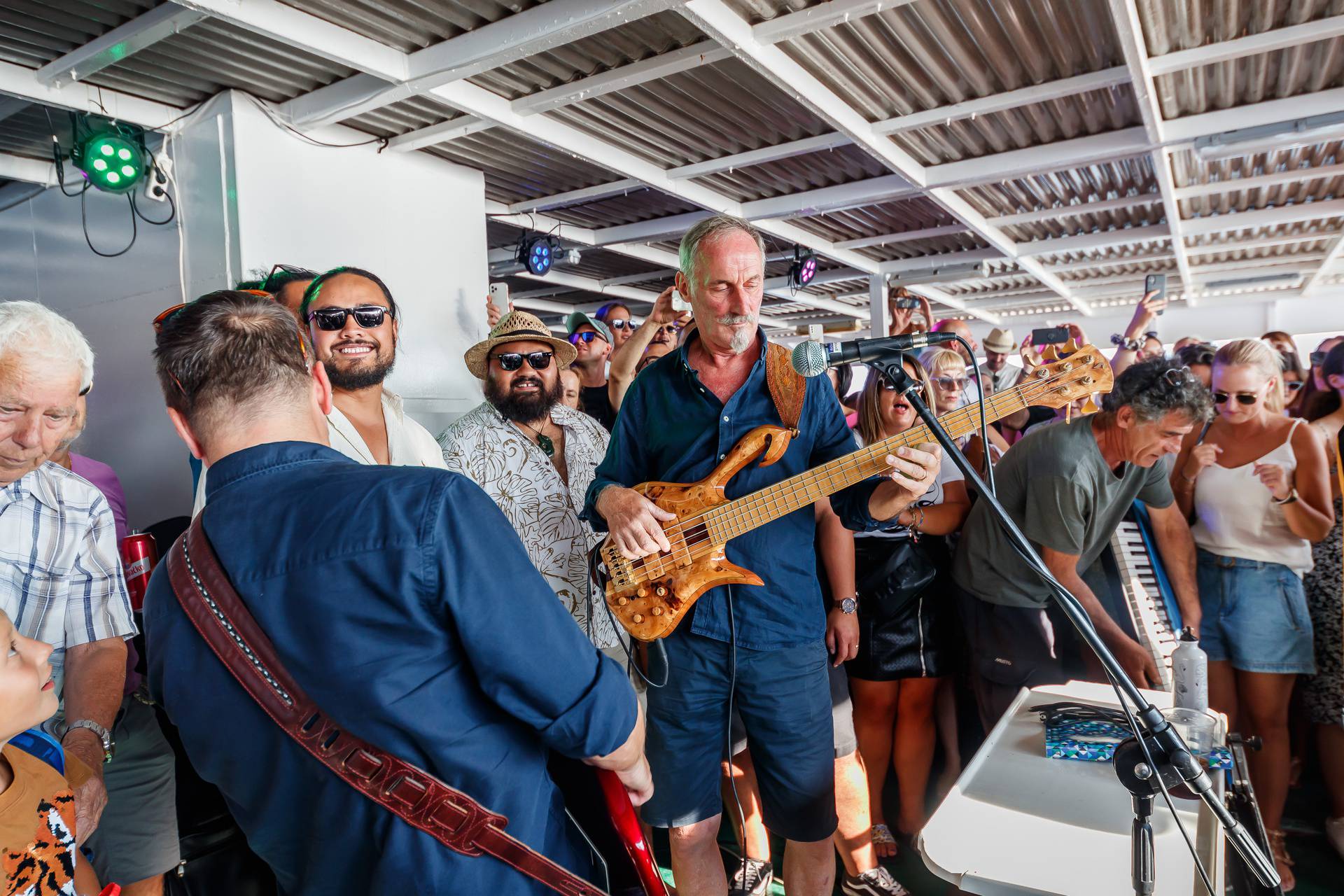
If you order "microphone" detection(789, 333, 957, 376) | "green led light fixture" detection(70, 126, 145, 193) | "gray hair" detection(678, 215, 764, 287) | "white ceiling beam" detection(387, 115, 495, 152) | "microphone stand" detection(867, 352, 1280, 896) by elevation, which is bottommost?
"microphone stand" detection(867, 352, 1280, 896)

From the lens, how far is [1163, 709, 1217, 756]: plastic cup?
6.50ft

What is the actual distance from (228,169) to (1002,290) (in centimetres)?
1153

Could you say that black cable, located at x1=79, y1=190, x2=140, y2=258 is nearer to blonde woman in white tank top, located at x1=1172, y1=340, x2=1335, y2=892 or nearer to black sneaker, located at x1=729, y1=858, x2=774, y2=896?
black sneaker, located at x1=729, y1=858, x2=774, y2=896

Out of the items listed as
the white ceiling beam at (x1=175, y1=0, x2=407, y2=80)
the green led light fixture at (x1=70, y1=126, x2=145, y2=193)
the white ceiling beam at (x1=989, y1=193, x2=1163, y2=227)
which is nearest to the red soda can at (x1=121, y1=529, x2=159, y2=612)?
the white ceiling beam at (x1=175, y1=0, x2=407, y2=80)

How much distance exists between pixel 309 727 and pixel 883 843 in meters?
2.88

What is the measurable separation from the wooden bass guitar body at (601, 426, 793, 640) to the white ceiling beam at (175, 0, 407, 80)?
2.79 metres

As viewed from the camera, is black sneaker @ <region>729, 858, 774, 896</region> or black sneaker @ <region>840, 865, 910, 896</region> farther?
black sneaker @ <region>729, 858, 774, 896</region>

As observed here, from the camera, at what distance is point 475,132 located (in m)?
5.10

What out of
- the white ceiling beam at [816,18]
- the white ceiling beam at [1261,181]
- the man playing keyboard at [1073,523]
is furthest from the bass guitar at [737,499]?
the white ceiling beam at [1261,181]

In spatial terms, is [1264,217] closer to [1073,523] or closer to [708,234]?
[1073,523]

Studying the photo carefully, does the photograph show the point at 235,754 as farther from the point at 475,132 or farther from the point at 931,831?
the point at 475,132

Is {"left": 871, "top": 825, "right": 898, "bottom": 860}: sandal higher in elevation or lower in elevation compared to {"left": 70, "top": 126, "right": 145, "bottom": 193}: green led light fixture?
lower

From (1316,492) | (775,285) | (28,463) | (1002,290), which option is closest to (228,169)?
(28,463)

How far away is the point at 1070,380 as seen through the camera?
6.84 feet
